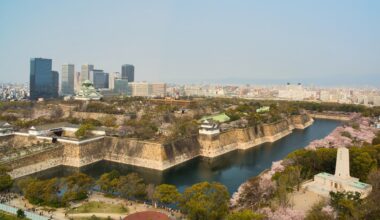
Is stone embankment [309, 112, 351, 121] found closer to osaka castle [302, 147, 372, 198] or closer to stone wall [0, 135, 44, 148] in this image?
osaka castle [302, 147, 372, 198]

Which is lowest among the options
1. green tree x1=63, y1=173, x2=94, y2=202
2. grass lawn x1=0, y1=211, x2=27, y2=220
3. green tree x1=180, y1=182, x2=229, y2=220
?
grass lawn x1=0, y1=211, x2=27, y2=220

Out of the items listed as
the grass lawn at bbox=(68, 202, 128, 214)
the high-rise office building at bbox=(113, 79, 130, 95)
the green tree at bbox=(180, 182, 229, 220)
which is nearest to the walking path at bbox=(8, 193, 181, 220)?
the grass lawn at bbox=(68, 202, 128, 214)

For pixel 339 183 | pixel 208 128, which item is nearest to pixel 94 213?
pixel 339 183

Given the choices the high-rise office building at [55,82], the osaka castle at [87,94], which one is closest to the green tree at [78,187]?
the osaka castle at [87,94]

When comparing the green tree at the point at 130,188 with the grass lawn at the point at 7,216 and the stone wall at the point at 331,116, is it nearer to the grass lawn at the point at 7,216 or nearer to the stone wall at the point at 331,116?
the grass lawn at the point at 7,216

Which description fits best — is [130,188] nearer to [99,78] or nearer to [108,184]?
[108,184]

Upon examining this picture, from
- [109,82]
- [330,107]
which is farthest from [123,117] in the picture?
[109,82]

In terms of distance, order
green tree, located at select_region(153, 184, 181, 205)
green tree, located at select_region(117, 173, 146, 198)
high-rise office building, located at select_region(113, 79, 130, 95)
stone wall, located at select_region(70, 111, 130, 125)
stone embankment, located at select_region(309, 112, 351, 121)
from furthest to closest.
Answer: high-rise office building, located at select_region(113, 79, 130, 95), stone embankment, located at select_region(309, 112, 351, 121), stone wall, located at select_region(70, 111, 130, 125), green tree, located at select_region(117, 173, 146, 198), green tree, located at select_region(153, 184, 181, 205)
